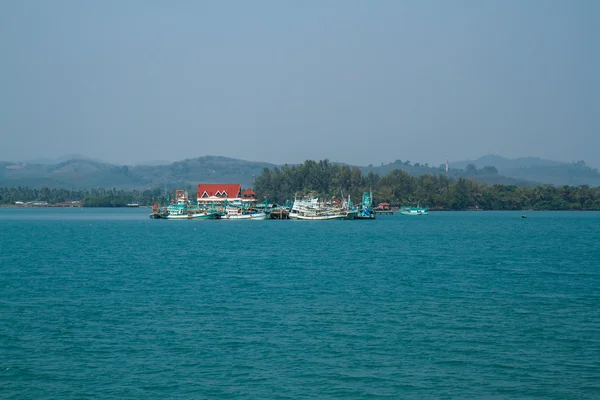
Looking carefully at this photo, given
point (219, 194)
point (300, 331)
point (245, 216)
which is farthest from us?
point (219, 194)

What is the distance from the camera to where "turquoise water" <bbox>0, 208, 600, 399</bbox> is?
60.2 feet

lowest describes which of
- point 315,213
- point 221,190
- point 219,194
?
point 315,213

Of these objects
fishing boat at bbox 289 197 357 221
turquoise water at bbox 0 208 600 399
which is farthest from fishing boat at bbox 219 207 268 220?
turquoise water at bbox 0 208 600 399

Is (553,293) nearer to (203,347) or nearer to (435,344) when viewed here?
(435,344)

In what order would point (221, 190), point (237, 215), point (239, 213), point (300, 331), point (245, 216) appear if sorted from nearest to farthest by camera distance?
point (300, 331) → point (237, 215) → point (245, 216) → point (239, 213) → point (221, 190)

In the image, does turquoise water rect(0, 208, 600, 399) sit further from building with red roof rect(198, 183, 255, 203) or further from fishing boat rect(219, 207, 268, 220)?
building with red roof rect(198, 183, 255, 203)

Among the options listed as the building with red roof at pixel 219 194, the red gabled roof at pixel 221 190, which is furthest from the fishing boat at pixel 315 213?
the red gabled roof at pixel 221 190

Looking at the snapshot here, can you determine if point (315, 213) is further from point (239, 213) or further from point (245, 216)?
point (239, 213)

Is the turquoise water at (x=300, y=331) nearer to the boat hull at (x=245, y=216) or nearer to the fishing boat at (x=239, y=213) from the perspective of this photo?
the boat hull at (x=245, y=216)

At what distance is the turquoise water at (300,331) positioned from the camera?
60.2 feet

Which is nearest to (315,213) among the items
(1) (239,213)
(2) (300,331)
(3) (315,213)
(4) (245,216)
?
(3) (315,213)

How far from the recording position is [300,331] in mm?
24078

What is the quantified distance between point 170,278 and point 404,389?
2332cm

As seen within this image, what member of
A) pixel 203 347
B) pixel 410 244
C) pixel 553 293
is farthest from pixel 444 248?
pixel 203 347
